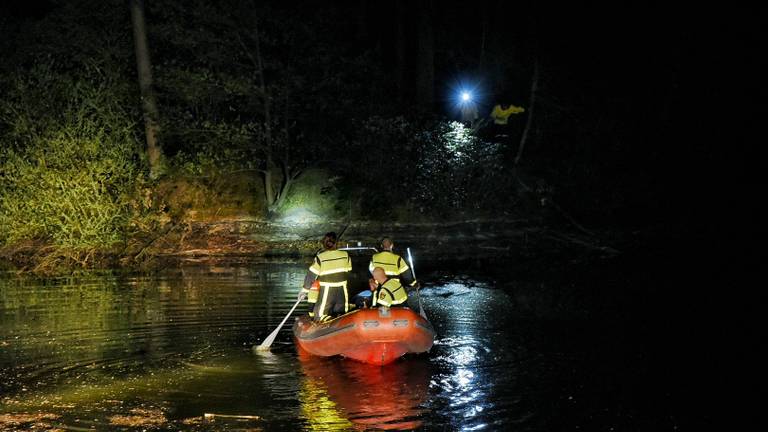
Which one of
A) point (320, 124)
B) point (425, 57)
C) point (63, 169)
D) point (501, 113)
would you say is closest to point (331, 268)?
point (63, 169)

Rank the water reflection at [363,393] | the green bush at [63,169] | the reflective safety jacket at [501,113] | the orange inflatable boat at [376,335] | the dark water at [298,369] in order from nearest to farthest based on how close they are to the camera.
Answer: the water reflection at [363,393] < the dark water at [298,369] < the orange inflatable boat at [376,335] < the green bush at [63,169] < the reflective safety jacket at [501,113]

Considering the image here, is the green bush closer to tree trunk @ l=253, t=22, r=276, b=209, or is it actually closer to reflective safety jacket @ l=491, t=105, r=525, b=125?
tree trunk @ l=253, t=22, r=276, b=209

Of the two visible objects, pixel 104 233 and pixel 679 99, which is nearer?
pixel 104 233

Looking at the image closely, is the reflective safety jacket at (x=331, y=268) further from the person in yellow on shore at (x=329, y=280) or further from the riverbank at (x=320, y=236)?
the riverbank at (x=320, y=236)

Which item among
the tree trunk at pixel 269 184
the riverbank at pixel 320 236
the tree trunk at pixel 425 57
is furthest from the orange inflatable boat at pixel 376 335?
the tree trunk at pixel 425 57

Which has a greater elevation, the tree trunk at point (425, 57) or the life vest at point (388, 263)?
the tree trunk at point (425, 57)

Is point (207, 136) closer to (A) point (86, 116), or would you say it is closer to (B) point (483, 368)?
(A) point (86, 116)

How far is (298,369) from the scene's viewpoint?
1224cm

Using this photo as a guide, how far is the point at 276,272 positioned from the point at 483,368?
1095 centimetres

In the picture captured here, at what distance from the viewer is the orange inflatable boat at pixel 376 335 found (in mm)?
12102

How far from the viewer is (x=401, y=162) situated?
27375 millimetres

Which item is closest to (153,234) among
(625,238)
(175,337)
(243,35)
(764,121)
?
(243,35)

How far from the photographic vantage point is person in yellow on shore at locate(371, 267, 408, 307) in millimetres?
12812

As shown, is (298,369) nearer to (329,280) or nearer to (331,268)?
(329,280)
